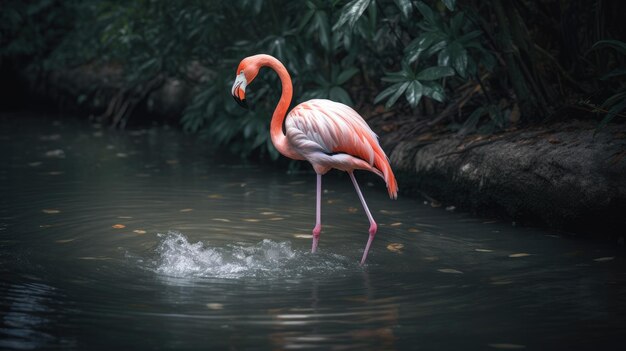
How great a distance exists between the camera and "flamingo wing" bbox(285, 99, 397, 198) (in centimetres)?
536

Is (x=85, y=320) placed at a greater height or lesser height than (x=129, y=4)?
lesser

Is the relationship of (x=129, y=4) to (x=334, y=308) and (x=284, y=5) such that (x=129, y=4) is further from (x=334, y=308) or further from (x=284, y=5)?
(x=334, y=308)

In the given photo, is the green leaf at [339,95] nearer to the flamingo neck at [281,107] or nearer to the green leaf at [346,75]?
the green leaf at [346,75]

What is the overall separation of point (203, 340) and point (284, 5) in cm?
589

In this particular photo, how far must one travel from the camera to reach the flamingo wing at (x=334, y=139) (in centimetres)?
536

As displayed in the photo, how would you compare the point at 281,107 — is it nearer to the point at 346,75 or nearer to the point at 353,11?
the point at 353,11

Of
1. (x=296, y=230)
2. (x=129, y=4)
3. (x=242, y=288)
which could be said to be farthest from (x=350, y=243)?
(x=129, y=4)

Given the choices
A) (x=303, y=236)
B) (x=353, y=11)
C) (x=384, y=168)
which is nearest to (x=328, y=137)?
(x=384, y=168)

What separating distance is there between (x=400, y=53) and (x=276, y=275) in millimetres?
4110

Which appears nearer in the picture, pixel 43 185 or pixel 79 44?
pixel 43 185

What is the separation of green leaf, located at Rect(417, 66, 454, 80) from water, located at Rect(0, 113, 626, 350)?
1.04 metres

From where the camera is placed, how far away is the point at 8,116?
14625mm

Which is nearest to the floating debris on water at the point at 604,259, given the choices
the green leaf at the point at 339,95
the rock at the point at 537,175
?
the rock at the point at 537,175

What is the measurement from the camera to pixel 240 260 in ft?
16.3
